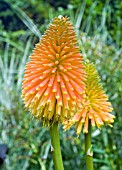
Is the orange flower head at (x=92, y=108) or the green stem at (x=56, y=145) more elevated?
the orange flower head at (x=92, y=108)

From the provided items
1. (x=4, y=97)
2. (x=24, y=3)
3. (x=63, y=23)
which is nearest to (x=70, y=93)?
(x=63, y=23)

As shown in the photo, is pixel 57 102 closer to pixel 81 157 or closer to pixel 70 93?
pixel 70 93

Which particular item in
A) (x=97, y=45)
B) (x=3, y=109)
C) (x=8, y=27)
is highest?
(x=8, y=27)

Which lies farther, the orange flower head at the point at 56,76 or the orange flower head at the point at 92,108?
the orange flower head at the point at 92,108

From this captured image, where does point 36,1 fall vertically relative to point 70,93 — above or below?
above

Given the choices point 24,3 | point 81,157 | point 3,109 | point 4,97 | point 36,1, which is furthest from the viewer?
point 24,3

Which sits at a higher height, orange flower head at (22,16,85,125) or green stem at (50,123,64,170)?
orange flower head at (22,16,85,125)
